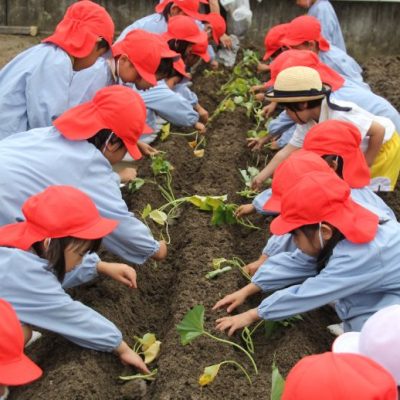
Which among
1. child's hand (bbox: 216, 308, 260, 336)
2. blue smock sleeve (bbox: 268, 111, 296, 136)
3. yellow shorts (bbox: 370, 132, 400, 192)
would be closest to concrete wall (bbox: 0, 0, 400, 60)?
blue smock sleeve (bbox: 268, 111, 296, 136)

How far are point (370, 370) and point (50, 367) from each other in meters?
1.83

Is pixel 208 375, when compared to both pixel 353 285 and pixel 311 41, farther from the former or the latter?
pixel 311 41

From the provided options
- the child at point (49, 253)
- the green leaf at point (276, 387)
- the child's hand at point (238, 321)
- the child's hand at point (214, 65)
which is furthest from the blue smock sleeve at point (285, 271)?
the child's hand at point (214, 65)

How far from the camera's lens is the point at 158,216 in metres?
5.11

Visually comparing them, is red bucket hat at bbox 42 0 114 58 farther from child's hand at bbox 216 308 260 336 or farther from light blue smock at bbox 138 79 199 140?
child's hand at bbox 216 308 260 336

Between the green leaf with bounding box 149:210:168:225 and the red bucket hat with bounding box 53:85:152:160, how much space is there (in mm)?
1230

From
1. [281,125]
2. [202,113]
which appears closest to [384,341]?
[281,125]

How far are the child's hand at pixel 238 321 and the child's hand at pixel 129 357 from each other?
0.43m

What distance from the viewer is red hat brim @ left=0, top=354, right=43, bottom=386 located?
266 cm

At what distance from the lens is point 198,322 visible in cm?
349

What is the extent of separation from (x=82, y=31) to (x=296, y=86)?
1.44m

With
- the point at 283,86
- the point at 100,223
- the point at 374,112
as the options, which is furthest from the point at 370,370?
the point at 374,112

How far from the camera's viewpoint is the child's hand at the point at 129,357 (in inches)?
142

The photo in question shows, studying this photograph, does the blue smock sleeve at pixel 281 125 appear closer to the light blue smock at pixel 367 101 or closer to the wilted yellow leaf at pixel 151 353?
the light blue smock at pixel 367 101
